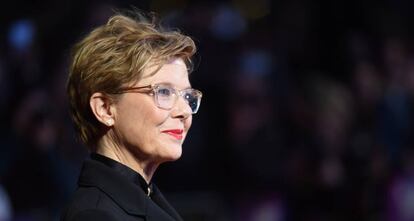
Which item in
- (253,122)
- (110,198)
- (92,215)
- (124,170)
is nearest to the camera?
(92,215)

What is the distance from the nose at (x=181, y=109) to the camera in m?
3.26

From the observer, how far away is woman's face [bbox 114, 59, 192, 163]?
3.23 metres

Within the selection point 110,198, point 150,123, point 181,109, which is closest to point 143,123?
point 150,123

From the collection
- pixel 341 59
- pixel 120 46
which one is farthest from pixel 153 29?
pixel 341 59

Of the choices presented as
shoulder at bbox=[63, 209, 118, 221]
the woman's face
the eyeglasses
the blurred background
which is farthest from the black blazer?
the blurred background

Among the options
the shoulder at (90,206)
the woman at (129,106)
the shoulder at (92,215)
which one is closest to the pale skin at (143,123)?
the woman at (129,106)

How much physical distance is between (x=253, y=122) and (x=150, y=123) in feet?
15.3

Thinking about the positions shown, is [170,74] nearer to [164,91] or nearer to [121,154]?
[164,91]

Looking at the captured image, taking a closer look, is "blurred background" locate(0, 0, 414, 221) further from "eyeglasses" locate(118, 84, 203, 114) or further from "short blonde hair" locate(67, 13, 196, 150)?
"eyeglasses" locate(118, 84, 203, 114)

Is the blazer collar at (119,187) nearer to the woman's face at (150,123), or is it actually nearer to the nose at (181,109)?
the woman's face at (150,123)

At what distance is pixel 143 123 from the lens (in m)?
3.24

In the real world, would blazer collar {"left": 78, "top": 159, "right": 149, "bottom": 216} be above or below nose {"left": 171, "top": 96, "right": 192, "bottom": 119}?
below

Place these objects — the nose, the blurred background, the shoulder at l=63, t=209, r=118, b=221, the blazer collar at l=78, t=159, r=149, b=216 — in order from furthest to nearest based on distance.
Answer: the blurred background < the nose < the blazer collar at l=78, t=159, r=149, b=216 < the shoulder at l=63, t=209, r=118, b=221

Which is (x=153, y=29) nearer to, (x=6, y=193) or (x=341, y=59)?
(x=6, y=193)
